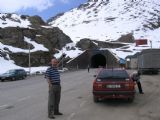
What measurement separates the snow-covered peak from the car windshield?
75.8 meters

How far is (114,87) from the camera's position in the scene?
1712 cm

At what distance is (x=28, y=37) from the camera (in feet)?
311

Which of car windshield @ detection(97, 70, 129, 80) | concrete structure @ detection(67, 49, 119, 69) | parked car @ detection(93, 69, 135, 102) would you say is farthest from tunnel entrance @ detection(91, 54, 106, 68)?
parked car @ detection(93, 69, 135, 102)

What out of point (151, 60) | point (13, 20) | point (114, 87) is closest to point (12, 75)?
point (151, 60)

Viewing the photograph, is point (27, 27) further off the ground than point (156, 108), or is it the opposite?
point (27, 27)

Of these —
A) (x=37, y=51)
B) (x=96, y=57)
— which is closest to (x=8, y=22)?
(x=37, y=51)

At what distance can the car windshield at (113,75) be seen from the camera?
17659 millimetres

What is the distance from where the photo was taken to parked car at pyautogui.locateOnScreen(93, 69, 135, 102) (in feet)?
55.8

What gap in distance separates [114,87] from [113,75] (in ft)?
3.15

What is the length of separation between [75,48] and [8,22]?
2707 cm

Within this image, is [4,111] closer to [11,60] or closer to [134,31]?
[11,60]

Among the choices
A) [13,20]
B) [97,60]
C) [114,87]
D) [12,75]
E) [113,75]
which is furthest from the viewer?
[97,60]

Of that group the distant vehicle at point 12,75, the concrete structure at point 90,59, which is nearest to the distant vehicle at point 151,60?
the distant vehicle at point 12,75

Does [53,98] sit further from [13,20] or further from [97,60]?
[97,60]
